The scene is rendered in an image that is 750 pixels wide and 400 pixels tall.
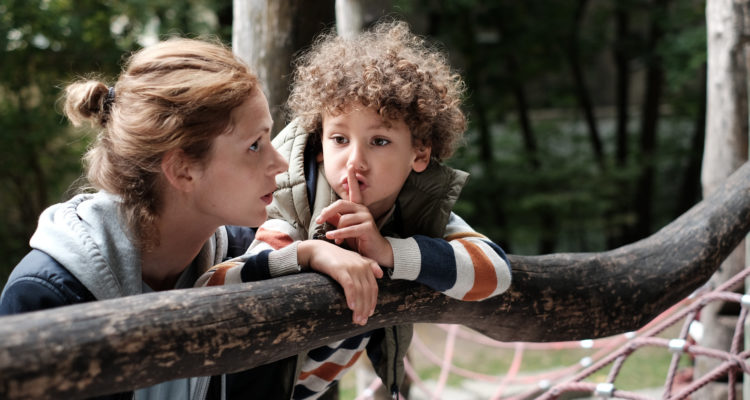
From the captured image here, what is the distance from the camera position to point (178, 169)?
4.89ft

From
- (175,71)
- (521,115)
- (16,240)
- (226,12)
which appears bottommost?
(16,240)

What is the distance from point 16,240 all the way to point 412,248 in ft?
19.8

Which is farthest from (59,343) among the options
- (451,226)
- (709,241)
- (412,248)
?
(709,241)

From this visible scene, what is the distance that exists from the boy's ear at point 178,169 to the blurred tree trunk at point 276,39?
2.72 feet

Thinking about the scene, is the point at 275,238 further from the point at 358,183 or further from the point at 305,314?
the point at 305,314

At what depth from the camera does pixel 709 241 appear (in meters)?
2.03

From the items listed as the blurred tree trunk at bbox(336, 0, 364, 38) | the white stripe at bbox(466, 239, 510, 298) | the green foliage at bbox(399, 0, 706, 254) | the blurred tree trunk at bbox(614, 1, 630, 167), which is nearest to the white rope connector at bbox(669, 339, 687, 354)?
the white stripe at bbox(466, 239, 510, 298)

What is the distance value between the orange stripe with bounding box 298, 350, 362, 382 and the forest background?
5.11 metres

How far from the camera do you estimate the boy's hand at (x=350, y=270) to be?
4.52 feet

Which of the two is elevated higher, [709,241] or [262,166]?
[262,166]

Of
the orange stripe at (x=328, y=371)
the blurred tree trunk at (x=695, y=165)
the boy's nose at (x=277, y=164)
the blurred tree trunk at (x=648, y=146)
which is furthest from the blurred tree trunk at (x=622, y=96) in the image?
the boy's nose at (x=277, y=164)

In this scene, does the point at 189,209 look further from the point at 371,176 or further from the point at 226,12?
the point at 226,12

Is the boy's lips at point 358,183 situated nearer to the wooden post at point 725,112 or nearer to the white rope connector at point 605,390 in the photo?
the white rope connector at point 605,390

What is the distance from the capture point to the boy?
1482 millimetres
